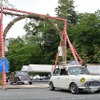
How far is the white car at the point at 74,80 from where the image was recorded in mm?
19406

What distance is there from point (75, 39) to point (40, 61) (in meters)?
A: 15.6

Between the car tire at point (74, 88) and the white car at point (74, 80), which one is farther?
the car tire at point (74, 88)

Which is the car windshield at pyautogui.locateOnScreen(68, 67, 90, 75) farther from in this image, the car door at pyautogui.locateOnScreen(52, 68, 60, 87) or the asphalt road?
the asphalt road

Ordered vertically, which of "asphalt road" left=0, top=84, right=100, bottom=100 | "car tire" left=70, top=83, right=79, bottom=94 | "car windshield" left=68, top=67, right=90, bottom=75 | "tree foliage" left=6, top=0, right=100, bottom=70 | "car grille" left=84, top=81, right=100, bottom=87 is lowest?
"asphalt road" left=0, top=84, right=100, bottom=100

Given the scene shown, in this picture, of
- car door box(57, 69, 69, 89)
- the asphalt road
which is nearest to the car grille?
the asphalt road

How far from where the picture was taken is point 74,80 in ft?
65.4

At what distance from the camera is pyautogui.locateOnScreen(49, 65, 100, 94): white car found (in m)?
19.4

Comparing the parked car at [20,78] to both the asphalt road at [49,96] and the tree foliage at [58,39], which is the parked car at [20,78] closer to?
the tree foliage at [58,39]

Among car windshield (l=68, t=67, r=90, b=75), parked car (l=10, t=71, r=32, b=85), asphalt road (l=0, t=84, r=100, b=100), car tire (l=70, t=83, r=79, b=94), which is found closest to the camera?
asphalt road (l=0, t=84, r=100, b=100)

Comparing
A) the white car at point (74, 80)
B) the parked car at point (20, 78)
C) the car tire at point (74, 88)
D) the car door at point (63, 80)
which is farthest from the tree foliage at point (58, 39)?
the car tire at point (74, 88)

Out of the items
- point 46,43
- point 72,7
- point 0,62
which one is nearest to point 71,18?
point 72,7

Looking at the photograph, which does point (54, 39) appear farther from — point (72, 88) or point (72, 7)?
point (72, 88)

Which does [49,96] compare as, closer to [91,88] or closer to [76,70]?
[91,88]

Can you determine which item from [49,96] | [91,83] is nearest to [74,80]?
[91,83]
